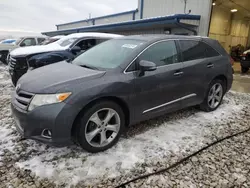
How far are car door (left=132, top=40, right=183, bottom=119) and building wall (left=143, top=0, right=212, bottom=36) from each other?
761 cm

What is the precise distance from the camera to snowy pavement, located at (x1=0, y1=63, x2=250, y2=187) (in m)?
2.32

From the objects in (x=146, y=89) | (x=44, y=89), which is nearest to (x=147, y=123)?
(x=146, y=89)

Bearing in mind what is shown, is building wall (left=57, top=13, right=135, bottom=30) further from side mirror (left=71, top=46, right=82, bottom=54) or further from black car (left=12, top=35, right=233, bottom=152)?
black car (left=12, top=35, right=233, bottom=152)

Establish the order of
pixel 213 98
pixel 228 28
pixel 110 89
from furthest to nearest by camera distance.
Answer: pixel 228 28
pixel 213 98
pixel 110 89

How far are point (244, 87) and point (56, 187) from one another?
731 centimetres

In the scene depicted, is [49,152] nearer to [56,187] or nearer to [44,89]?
[56,187]

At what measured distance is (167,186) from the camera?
7.36 feet

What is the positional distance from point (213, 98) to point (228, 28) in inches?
665

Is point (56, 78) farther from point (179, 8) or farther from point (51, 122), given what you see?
point (179, 8)

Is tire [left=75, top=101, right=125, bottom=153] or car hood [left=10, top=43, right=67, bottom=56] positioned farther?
car hood [left=10, top=43, right=67, bottom=56]

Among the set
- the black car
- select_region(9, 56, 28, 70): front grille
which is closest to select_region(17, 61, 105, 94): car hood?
the black car

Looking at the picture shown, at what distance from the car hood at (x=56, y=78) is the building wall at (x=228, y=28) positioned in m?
15.4

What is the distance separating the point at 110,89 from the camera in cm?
269

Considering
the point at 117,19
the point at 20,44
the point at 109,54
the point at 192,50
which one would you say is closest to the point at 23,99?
the point at 109,54
